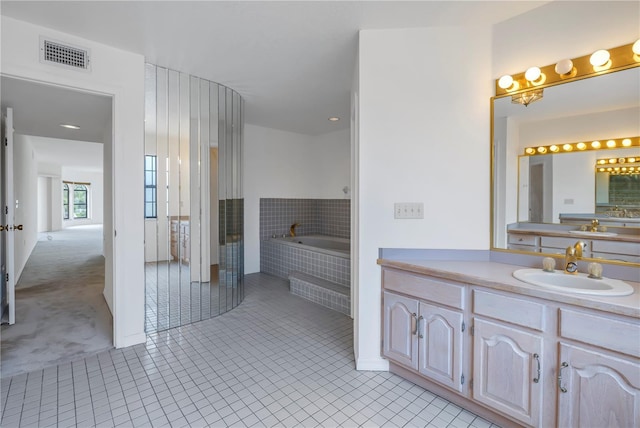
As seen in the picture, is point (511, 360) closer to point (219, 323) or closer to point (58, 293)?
point (219, 323)

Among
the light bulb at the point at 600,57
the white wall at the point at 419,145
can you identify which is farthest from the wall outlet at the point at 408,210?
the light bulb at the point at 600,57

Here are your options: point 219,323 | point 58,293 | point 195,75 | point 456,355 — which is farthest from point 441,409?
point 58,293

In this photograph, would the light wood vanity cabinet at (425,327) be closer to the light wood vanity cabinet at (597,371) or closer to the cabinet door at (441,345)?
the cabinet door at (441,345)

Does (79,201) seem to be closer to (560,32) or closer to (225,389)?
(225,389)

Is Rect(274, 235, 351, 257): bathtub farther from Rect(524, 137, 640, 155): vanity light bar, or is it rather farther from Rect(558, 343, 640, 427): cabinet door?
Rect(558, 343, 640, 427): cabinet door

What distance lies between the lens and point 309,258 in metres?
4.22

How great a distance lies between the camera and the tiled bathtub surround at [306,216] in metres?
5.20

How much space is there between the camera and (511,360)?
5.19 feet

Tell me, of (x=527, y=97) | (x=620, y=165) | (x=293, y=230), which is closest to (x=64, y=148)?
(x=293, y=230)

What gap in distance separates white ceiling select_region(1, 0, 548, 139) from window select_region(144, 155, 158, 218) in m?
0.89

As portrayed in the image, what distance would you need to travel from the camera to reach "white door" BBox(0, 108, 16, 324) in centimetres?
283

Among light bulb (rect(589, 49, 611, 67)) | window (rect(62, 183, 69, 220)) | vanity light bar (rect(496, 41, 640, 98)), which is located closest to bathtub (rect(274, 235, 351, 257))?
vanity light bar (rect(496, 41, 640, 98))

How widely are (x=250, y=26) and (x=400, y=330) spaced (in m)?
2.38

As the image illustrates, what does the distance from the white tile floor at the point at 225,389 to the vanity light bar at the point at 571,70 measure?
6.84 feet
